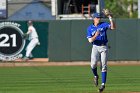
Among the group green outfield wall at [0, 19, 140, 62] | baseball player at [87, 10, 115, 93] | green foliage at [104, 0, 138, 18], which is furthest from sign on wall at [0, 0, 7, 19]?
green foliage at [104, 0, 138, 18]

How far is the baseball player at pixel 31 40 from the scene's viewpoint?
29.2 meters

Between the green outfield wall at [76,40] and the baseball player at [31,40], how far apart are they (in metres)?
0.19

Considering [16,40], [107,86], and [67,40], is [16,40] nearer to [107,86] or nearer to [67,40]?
[67,40]

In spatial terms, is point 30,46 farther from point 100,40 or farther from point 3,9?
point 100,40

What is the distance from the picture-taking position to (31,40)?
29250mm

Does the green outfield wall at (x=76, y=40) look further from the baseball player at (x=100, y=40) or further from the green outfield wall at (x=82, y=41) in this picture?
Result: the baseball player at (x=100, y=40)

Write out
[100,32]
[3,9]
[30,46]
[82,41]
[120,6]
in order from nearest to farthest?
1. [100,32]
2. [82,41]
3. [30,46]
4. [3,9]
5. [120,6]

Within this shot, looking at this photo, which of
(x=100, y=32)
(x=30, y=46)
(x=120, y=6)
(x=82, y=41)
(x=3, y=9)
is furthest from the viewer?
(x=120, y=6)

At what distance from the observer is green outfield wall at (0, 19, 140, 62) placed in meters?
29.0

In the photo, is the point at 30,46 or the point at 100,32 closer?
the point at 100,32

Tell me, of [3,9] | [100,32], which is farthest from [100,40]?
[3,9]

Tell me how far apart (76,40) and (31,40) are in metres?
2.33

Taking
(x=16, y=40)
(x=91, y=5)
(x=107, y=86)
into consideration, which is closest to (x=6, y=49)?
(x=16, y=40)

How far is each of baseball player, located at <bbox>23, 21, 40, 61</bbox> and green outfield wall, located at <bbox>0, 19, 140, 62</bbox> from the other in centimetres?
19
